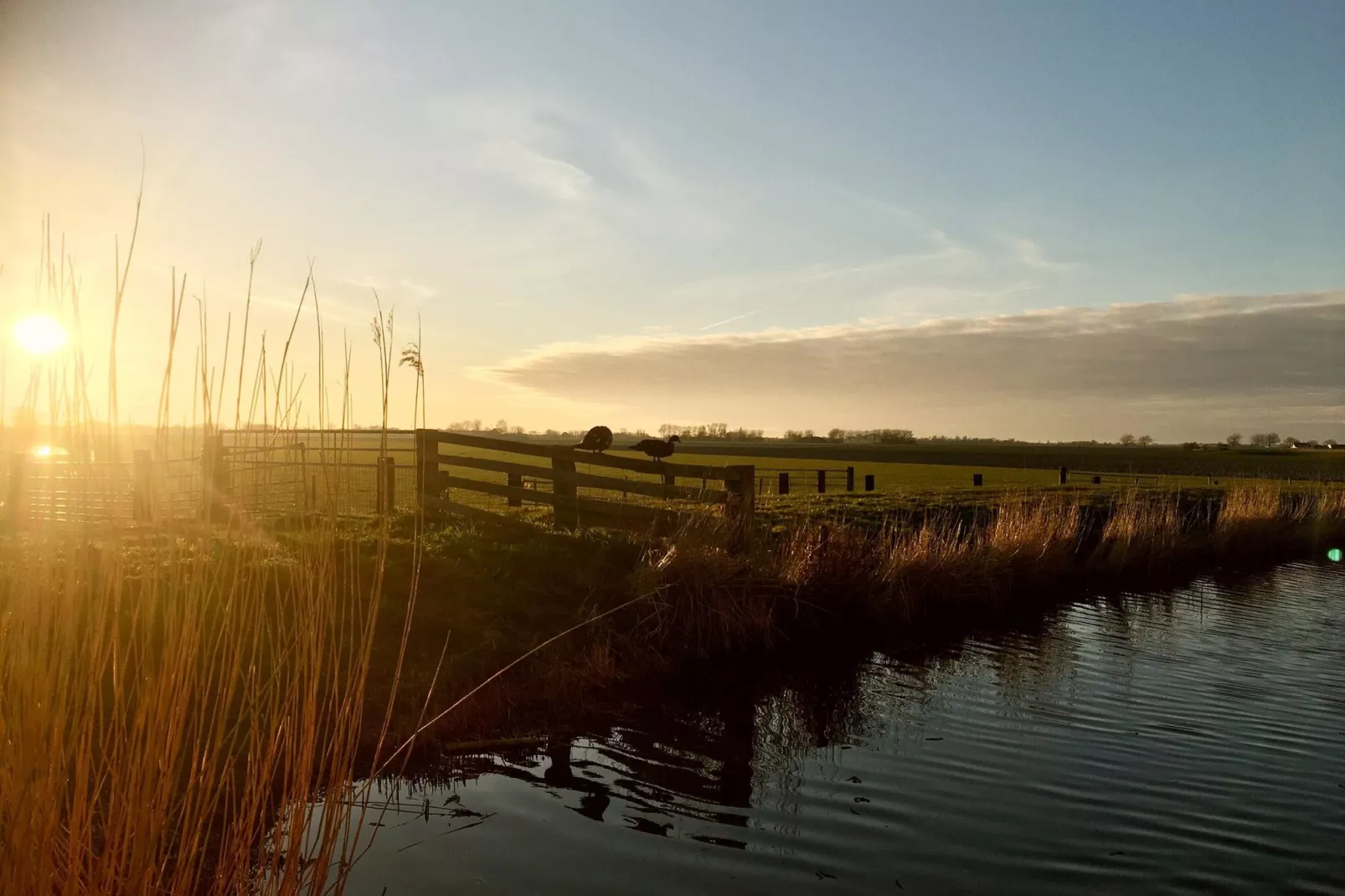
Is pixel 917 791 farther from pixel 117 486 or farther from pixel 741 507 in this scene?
pixel 741 507

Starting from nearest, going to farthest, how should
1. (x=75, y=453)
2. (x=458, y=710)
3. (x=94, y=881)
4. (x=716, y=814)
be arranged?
(x=94, y=881) < (x=75, y=453) < (x=716, y=814) < (x=458, y=710)

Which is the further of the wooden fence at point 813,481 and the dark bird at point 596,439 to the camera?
the wooden fence at point 813,481

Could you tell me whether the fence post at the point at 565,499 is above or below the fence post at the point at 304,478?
below

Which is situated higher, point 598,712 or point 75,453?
point 75,453

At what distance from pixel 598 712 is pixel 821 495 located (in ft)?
66.1

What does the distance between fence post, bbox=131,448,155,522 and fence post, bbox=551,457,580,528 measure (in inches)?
397

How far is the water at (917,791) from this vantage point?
18.3 feet

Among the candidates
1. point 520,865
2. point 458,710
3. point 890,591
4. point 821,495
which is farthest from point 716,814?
point 821,495

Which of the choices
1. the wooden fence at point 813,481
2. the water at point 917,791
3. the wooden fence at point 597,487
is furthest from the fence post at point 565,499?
the wooden fence at point 813,481

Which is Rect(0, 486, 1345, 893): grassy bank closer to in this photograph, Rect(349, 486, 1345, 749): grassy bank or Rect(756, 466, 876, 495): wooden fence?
Rect(349, 486, 1345, 749): grassy bank

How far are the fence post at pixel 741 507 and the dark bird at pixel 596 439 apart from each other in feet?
19.9

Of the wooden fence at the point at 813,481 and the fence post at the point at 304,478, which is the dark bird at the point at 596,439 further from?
the fence post at the point at 304,478

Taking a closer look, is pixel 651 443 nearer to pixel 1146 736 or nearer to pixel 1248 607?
pixel 1248 607

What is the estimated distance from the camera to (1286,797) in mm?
6762
